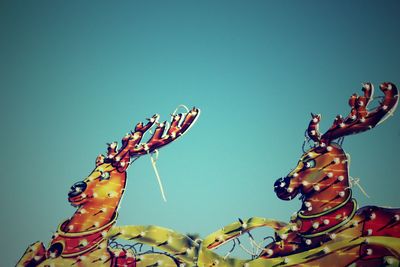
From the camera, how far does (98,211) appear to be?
503 centimetres

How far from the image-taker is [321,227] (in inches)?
179

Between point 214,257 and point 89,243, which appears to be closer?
point 214,257

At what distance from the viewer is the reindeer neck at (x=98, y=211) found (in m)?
4.98

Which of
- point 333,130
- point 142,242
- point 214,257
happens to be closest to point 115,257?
point 142,242

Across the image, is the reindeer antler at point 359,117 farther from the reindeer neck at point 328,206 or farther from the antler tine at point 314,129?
the reindeer neck at point 328,206

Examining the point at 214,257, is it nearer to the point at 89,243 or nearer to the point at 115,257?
the point at 115,257

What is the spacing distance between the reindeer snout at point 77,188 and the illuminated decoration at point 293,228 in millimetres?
15

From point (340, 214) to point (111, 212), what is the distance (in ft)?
10.8

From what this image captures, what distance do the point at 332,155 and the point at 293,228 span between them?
1.19 m

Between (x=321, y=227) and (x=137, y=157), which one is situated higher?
(x=137, y=157)

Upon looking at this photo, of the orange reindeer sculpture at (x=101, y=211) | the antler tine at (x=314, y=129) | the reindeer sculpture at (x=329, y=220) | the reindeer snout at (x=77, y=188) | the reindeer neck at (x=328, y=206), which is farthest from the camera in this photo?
the reindeer snout at (x=77, y=188)

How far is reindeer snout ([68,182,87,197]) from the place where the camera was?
507 centimetres

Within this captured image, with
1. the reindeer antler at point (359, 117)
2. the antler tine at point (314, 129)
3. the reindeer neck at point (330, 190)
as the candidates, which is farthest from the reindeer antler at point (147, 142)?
the reindeer neck at point (330, 190)

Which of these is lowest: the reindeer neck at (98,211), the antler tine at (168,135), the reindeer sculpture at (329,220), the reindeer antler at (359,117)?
the reindeer sculpture at (329,220)
